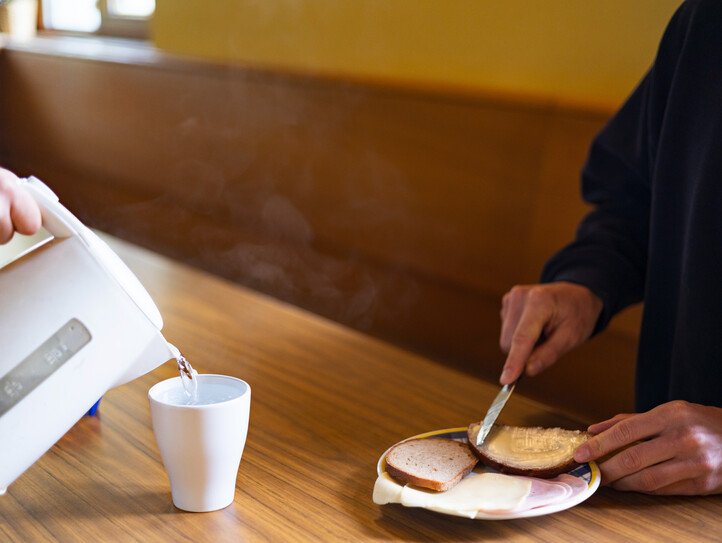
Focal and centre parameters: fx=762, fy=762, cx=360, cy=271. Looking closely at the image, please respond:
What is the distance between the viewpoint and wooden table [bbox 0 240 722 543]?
735mm

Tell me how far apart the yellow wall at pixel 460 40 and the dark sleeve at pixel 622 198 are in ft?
2.02

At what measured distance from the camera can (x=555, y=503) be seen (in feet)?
2.44

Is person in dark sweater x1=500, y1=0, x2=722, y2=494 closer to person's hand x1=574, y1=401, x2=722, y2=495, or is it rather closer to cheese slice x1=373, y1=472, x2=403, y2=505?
person's hand x1=574, y1=401, x2=722, y2=495

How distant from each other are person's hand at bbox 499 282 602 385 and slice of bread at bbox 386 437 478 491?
0.68 feet

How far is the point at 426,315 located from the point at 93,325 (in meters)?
1.91

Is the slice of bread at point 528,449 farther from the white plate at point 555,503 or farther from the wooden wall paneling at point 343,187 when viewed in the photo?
the wooden wall paneling at point 343,187

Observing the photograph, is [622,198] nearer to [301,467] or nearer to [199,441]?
[301,467]

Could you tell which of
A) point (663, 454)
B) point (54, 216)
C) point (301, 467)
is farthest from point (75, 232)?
point (663, 454)

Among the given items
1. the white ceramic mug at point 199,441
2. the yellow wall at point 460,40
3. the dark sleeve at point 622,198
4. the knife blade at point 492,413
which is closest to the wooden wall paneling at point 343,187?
the yellow wall at point 460,40

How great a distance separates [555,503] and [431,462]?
0.44ft

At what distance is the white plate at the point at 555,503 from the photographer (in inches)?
28.4

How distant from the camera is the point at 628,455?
0.83 m

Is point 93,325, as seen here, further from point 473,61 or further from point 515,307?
point 473,61

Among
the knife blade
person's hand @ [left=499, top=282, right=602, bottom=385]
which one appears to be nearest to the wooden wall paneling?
person's hand @ [left=499, top=282, right=602, bottom=385]
